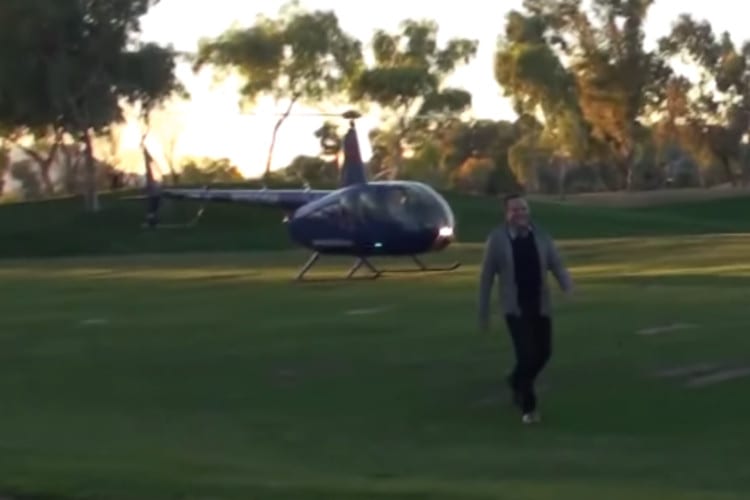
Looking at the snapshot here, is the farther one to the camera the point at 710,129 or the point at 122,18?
the point at 710,129

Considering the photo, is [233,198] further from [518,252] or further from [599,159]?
[599,159]

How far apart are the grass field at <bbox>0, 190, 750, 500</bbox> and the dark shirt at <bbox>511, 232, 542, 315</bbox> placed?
47.1 inches

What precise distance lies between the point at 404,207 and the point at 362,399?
75.9 feet

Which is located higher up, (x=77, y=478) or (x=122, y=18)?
(x=122, y=18)

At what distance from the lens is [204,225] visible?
7925cm

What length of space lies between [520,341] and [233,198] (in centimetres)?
3161

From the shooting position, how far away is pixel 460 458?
1703cm

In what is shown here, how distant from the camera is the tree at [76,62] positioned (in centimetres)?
8269

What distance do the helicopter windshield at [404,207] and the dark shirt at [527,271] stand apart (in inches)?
1019

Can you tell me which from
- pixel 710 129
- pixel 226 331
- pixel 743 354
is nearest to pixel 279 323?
pixel 226 331

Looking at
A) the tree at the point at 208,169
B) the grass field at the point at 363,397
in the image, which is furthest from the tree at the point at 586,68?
the grass field at the point at 363,397

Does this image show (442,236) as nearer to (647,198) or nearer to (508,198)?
(508,198)

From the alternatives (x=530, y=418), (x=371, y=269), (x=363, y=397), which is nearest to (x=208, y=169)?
(x=371, y=269)

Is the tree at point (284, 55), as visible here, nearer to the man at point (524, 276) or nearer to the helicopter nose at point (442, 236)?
→ the helicopter nose at point (442, 236)
